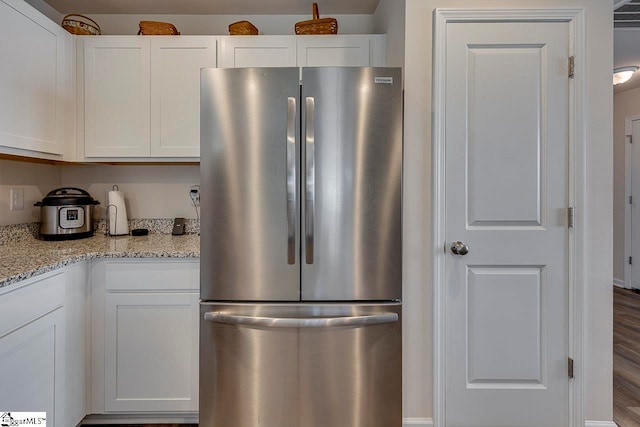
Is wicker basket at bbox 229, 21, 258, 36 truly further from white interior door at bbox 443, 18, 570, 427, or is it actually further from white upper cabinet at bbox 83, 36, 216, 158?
white interior door at bbox 443, 18, 570, 427

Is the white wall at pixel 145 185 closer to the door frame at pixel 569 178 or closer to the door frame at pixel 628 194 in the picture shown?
the door frame at pixel 569 178

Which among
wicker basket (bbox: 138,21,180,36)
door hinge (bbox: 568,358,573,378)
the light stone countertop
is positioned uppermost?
wicker basket (bbox: 138,21,180,36)

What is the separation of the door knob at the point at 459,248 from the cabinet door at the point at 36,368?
72.0 inches

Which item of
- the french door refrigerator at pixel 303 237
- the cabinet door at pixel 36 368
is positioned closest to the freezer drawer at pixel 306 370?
the french door refrigerator at pixel 303 237

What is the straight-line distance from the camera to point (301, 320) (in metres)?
1.60

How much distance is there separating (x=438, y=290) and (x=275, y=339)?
815mm

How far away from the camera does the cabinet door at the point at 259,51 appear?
89.0 inches

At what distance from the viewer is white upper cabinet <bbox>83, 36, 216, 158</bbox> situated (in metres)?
2.23

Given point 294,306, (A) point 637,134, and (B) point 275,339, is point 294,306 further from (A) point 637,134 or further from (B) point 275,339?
(A) point 637,134

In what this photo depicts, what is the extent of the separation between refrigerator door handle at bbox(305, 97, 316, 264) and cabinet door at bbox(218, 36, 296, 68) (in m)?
0.81

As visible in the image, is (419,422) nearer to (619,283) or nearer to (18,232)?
(18,232)

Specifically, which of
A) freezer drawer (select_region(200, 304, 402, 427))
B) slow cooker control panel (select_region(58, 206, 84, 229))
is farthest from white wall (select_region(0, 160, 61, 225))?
freezer drawer (select_region(200, 304, 402, 427))

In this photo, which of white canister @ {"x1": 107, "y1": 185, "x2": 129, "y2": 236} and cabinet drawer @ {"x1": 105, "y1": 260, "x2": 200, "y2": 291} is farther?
white canister @ {"x1": 107, "y1": 185, "x2": 129, "y2": 236}

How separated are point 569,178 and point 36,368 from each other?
2.50m
